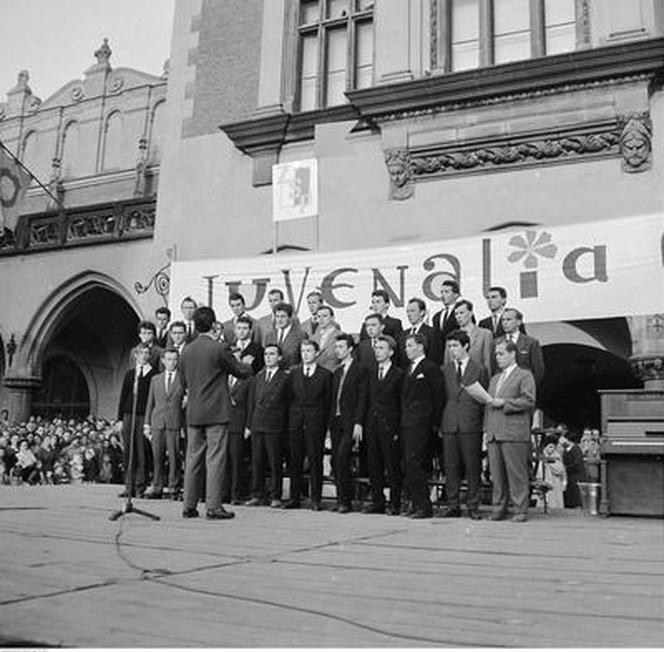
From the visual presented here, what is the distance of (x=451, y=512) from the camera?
22.6 feet

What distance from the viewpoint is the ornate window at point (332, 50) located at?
42.8 ft

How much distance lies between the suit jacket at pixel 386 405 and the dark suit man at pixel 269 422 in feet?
3.01

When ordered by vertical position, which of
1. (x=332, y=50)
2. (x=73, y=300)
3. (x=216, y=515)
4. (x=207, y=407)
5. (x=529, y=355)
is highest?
(x=332, y=50)

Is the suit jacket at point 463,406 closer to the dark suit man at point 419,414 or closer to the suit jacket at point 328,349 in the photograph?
the dark suit man at point 419,414

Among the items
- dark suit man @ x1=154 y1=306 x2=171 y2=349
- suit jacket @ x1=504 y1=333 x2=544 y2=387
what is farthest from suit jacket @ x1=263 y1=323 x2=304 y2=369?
suit jacket @ x1=504 y1=333 x2=544 y2=387

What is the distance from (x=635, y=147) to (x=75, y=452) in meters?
11.2

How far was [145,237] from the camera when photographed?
18469 millimetres

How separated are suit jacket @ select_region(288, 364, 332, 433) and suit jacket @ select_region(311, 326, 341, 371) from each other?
432mm

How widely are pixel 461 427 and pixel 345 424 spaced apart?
111 cm

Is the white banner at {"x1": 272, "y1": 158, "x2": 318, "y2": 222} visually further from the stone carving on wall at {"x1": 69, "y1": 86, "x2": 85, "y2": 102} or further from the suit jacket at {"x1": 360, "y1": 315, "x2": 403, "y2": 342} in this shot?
the stone carving on wall at {"x1": 69, "y1": 86, "x2": 85, "y2": 102}

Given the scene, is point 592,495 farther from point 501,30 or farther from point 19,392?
point 19,392

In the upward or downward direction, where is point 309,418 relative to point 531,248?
downward

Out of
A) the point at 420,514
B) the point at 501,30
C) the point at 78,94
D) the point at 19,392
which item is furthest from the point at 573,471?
the point at 78,94

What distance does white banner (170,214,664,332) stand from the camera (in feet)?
28.8
